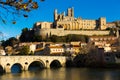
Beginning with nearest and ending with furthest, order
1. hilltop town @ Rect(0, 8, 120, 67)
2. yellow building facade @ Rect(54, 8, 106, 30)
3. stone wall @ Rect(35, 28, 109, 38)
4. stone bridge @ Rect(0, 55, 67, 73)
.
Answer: stone bridge @ Rect(0, 55, 67, 73)
hilltop town @ Rect(0, 8, 120, 67)
stone wall @ Rect(35, 28, 109, 38)
yellow building facade @ Rect(54, 8, 106, 30)

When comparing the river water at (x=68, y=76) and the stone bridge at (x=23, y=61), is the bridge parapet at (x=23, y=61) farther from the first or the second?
the river water at (x=68, y=76)

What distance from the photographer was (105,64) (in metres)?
43.9

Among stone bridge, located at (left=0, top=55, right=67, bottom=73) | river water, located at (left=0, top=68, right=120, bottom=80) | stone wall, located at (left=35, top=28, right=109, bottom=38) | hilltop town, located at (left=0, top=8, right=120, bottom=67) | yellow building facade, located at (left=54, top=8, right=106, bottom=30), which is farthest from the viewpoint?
yellow building facade, located at (left=54, top=8, right=106, bottom=30)

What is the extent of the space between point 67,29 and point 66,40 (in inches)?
316

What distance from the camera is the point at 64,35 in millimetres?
77688

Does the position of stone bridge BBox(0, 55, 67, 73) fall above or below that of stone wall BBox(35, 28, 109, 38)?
below

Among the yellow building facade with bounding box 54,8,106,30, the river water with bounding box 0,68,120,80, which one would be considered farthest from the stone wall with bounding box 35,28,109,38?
the river water with bounding box 0,68,120,80

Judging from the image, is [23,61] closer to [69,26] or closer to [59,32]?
[59,32]

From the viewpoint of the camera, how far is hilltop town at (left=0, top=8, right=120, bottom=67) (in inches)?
2477

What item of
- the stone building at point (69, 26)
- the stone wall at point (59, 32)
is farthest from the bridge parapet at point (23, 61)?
the stone building at point (69, 26)

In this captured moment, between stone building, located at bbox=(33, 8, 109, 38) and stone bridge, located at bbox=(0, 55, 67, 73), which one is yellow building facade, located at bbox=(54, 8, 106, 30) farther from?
stone bridge, located at bbox=(0, 55, 67, 73)

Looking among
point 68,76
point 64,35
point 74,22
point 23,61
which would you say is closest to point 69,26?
point 74,22

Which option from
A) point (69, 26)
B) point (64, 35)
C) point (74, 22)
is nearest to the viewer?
point (64, 35)

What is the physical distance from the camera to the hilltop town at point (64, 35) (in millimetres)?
62906
